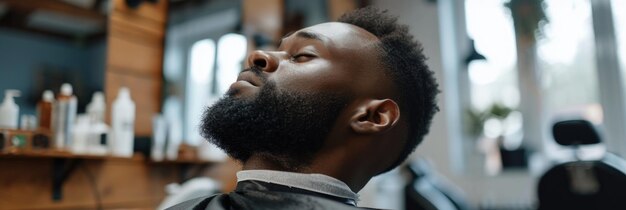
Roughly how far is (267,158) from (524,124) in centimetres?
333

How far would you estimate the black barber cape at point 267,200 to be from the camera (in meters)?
0.82

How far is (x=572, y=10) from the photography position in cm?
362

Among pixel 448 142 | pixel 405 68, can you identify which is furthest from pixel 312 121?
pixel 448 142

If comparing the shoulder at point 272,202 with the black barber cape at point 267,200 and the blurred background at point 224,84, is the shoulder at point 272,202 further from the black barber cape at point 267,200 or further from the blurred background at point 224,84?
the blurred background at point 224,84

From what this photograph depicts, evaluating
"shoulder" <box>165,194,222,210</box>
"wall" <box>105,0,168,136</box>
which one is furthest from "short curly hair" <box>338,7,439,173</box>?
"wall" <box>105,0,168,136</box>

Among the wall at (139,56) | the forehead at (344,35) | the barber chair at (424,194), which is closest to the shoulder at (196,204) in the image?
the forehead at (344,35)

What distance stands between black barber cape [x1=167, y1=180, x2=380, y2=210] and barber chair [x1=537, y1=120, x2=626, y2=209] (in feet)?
4.94

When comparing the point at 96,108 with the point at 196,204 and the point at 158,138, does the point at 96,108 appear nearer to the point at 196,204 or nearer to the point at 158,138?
the point at 158,138

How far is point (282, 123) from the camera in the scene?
88 centimetres

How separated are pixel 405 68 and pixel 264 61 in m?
0.31

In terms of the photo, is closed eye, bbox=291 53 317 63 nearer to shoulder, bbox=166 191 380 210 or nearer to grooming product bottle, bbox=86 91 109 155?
shoulder, bbox=166 191 380 210

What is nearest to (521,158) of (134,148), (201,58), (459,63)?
(459,63)

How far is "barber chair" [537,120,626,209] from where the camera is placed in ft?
6.38

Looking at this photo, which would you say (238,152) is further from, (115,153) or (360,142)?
(115,153)
